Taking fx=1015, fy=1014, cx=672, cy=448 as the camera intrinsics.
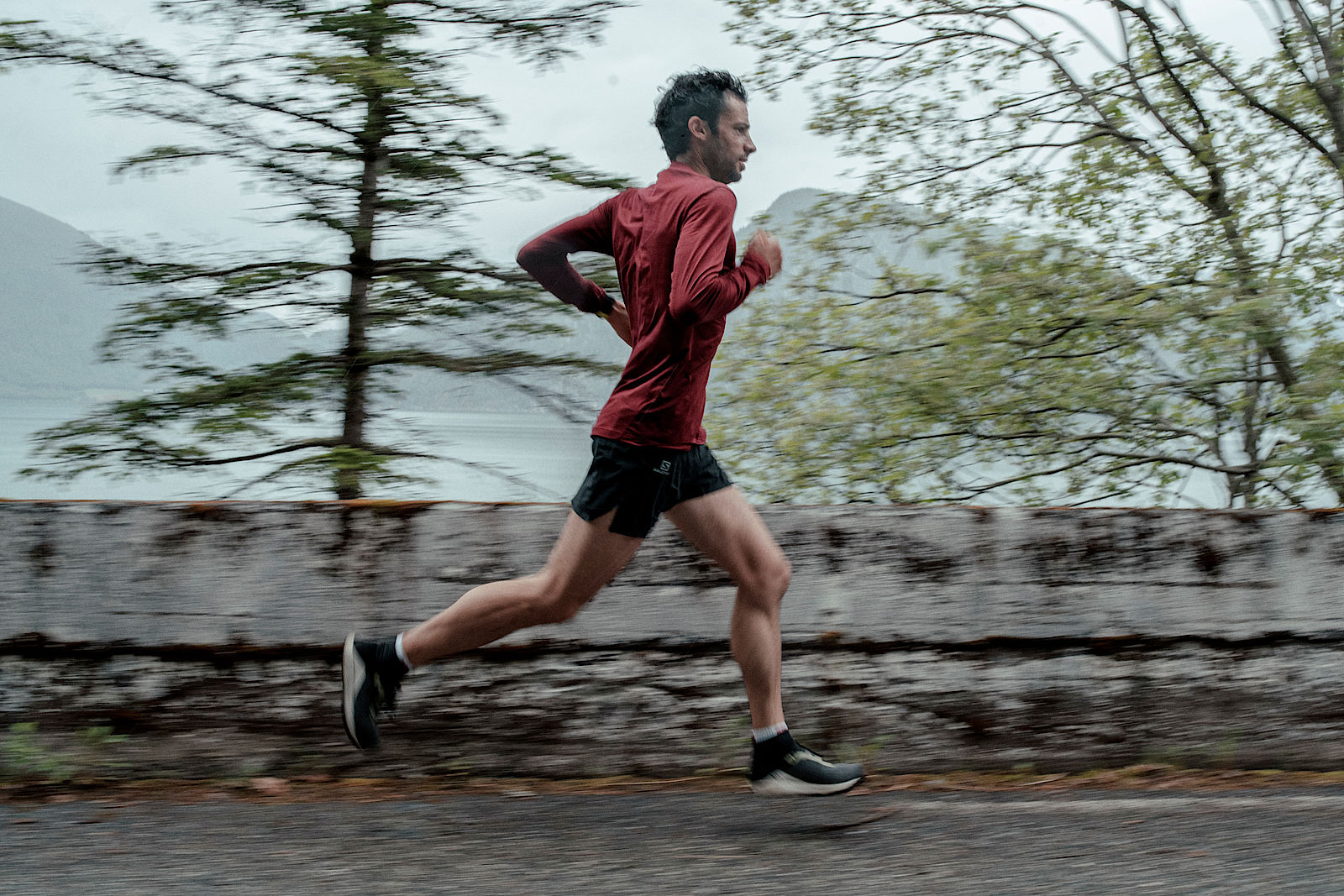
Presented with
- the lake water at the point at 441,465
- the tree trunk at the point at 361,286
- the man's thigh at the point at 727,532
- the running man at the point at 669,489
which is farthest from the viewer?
the tree trunk at the point at 361,286

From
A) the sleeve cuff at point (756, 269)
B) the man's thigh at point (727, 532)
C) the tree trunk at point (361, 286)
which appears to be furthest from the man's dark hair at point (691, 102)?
the tree trunk at point (361, 286)

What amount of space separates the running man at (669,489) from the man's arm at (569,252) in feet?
0.31

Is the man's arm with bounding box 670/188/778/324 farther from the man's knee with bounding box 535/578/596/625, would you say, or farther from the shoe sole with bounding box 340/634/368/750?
the shoe sole with bounding box 340/634/368/750

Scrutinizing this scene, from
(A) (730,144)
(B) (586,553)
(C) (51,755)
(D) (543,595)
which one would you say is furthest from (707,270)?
(C) (51,755)

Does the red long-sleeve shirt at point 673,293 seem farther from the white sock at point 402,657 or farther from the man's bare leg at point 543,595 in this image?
the white sock at point 402,657

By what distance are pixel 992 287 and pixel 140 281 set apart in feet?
16.1

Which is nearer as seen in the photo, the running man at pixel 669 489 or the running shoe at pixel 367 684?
the running man at pixel 669 489

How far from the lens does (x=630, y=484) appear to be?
102 inches

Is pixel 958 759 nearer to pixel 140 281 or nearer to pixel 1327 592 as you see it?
pixel 1327 592

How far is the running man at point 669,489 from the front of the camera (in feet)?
8.44

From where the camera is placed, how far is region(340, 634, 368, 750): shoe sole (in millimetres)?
2705

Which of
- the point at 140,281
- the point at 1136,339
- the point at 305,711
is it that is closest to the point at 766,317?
the point at 1136,339

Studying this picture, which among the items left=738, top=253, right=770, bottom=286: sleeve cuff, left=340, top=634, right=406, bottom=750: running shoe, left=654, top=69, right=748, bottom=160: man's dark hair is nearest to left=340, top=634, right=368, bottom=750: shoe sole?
left=340, top=634, right=406, bottom=750: running shoe

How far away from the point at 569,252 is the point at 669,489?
0.78 meters
